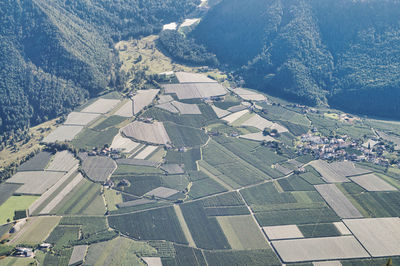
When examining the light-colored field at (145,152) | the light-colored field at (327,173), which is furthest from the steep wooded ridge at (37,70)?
the light-colored field at (327,173)

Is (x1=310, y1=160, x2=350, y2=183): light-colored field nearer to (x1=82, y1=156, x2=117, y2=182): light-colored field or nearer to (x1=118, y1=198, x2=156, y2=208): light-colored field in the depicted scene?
(x1=118, y1=198, x2=156, y2=208): light-colored field

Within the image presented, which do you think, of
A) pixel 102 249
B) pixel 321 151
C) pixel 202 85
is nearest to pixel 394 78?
pixel 321 151

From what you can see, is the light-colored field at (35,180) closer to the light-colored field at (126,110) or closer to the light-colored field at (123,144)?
the light-colored field at (123,144)

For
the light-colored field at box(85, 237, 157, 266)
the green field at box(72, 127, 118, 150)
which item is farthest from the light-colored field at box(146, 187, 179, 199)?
the green field at box(72, 127, 118, 150)

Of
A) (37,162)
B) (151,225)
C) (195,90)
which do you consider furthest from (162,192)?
(195,90)

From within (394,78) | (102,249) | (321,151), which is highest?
(394,78)

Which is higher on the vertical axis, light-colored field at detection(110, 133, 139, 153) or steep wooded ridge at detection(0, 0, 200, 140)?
steep wooded ridge at detection(0, 0, 200, 140)

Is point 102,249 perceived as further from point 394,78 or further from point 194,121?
point 394,78
